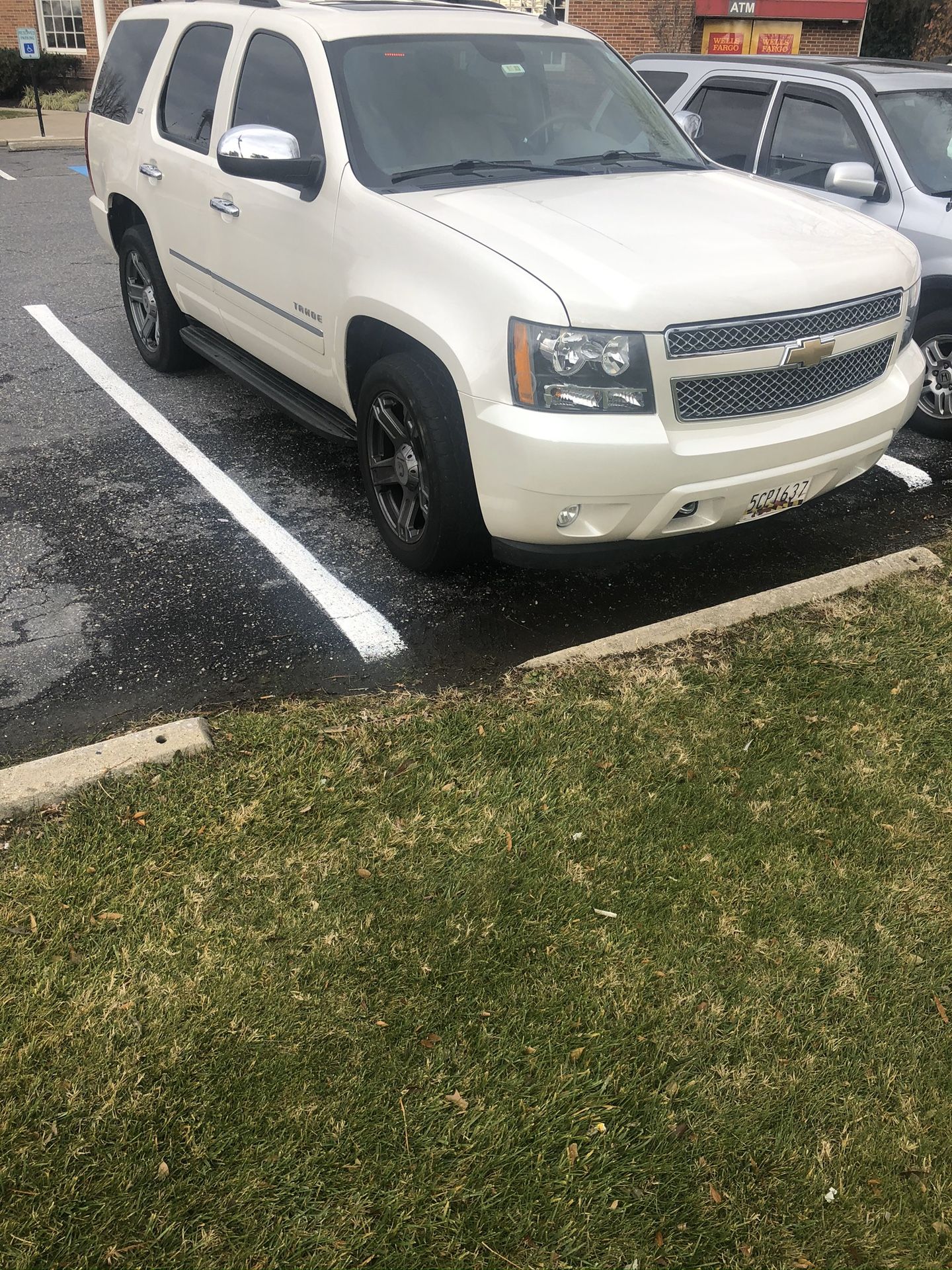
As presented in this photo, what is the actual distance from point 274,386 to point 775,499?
262 centimetres

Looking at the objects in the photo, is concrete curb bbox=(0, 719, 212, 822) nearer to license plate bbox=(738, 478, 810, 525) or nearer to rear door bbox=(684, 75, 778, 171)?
license plate bbox=(738, 478, 810, 525)

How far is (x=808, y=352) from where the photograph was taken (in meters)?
3.81

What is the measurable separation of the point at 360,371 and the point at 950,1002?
10.6ft

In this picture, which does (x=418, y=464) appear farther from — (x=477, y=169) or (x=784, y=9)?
(x=784, y=9)

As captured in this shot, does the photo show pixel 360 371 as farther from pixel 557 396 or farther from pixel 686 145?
pixel 686 145

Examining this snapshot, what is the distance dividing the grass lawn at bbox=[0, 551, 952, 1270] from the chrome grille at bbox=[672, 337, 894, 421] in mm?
994

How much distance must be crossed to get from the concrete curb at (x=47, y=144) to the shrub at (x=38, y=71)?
7.29m

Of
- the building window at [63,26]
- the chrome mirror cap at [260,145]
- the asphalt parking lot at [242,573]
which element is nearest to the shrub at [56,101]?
the building window at [63,26]

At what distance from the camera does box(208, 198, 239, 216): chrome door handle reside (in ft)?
16.7

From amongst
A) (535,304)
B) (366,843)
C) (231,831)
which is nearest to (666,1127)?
(366,843)

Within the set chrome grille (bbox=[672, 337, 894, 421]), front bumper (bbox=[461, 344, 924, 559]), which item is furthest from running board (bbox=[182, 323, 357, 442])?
chrome grille (bbox=[672, 337, 894, 421])

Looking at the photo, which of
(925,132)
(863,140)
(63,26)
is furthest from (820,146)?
(63,26)

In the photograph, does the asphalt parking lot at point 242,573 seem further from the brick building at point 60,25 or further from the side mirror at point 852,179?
the brick building at point 60,25

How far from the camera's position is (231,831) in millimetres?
3031
